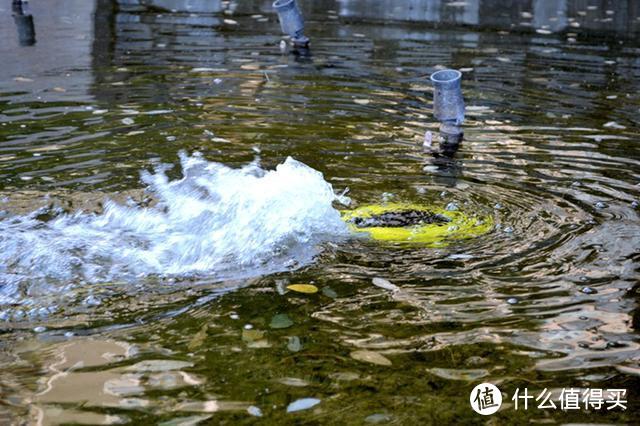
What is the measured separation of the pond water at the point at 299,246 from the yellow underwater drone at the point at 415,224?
0.38 ft

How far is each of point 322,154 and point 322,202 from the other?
63.4 inches

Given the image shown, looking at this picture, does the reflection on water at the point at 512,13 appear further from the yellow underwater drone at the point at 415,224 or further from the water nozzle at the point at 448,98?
the yellow underwater drone at the point at 415,224

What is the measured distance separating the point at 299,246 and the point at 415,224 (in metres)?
0.79

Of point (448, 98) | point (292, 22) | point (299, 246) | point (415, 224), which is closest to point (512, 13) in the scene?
point (292, 22)

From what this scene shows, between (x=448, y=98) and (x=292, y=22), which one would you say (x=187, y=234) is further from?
(x=292, y=22)

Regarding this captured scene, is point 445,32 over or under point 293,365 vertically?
over

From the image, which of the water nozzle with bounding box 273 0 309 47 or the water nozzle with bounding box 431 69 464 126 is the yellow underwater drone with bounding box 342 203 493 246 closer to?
the water nozzle with bounding box 431 69 464 126

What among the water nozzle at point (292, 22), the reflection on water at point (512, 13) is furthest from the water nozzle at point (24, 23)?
the reflection on water at point (512, 13)

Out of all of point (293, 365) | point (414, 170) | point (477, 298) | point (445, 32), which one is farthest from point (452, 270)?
point (445, 32)

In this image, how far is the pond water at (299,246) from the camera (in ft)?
12.2

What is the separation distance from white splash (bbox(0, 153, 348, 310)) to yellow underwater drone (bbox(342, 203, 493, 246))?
0.60 feet

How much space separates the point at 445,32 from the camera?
13.3m

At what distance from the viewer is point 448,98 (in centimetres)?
745

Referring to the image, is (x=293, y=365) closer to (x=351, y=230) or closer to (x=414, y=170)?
(x=351, y=230)
